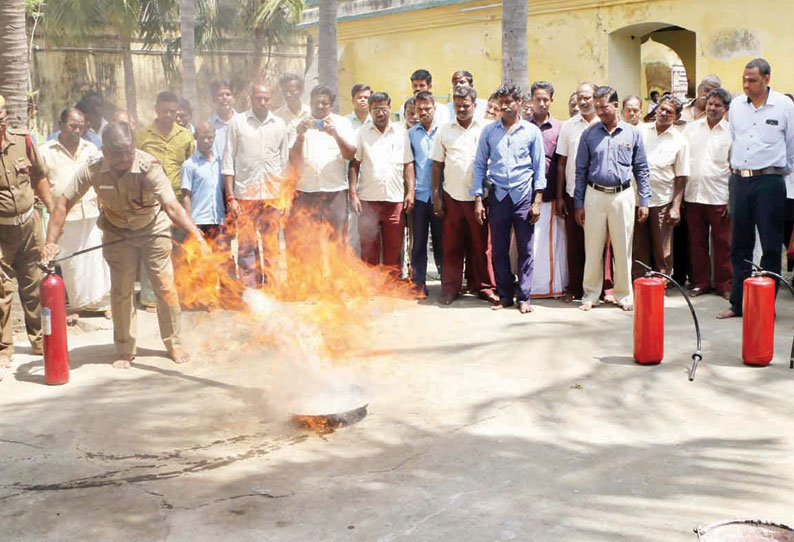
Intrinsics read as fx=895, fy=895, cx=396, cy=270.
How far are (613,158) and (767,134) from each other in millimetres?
1434

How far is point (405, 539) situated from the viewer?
4.25 metres

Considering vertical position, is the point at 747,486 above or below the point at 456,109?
below

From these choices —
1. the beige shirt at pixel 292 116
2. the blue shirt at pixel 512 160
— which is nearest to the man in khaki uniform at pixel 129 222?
the beige shirt at pixel 292 116

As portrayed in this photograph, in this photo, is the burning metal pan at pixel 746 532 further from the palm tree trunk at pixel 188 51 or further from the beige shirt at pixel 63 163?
the palm tree trunk at pixel 188 51

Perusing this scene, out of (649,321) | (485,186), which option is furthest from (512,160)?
(649,321)

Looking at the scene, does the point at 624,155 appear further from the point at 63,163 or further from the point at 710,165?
the point at 63,163

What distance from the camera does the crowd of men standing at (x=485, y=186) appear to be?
8.89 m

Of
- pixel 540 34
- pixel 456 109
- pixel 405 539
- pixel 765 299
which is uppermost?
pixel 540 34

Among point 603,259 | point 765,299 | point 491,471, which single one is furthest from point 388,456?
point 603,259

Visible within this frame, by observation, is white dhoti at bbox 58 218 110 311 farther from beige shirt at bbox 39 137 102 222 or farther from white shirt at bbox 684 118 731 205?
white shirt at bbox 684 118 731 205

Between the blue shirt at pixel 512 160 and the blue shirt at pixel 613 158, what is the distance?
0.43 meters

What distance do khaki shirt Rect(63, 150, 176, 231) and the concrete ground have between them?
4.34 ft

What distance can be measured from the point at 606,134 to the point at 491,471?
4793 millimetres

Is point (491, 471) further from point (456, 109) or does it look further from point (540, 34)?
point (540, 34)
